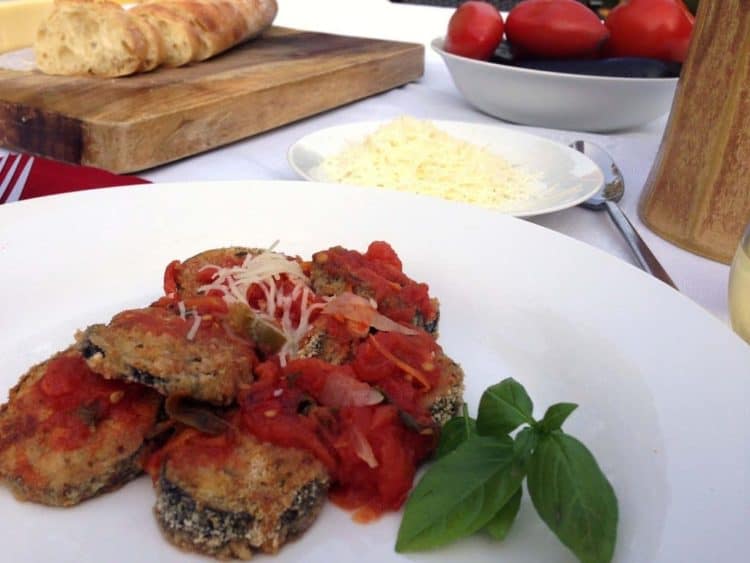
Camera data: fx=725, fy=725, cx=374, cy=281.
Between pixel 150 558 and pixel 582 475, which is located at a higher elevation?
pixel 582 475

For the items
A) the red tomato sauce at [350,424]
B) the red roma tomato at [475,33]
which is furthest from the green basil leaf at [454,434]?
the red roma tomato at [475,33]

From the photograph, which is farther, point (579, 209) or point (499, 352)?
point (579, 209)

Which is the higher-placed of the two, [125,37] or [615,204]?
[125,37]

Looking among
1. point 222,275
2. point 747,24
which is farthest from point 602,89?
point 222,275

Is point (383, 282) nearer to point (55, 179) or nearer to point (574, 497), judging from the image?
point (574, 497)

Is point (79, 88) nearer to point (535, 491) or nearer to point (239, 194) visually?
point (239, 194)

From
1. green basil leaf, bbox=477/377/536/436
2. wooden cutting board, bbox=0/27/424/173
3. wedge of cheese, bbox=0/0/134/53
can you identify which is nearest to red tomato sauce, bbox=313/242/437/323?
green basil leaf, bbox=477/377/536/436

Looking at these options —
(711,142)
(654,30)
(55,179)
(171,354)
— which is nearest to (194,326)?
(171,354)
